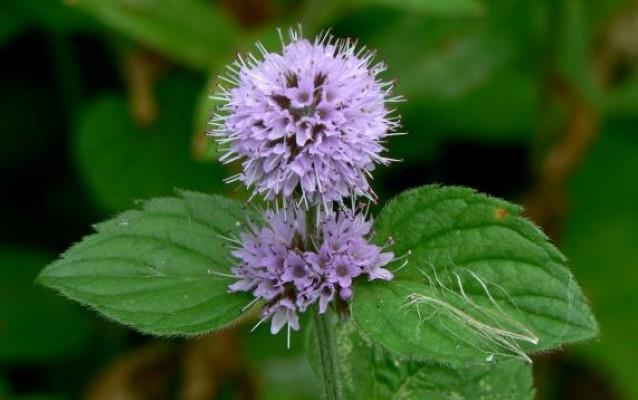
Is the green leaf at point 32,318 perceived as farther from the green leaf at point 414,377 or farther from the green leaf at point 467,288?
the green leaf at point 467,288

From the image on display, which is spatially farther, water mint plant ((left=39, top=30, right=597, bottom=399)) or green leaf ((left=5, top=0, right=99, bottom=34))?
green leaf ((left=5, top=0, right=99, bottom=34))

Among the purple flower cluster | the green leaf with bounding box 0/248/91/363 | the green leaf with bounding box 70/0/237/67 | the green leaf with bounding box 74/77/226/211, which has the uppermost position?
the green leaf with bounding box 70/0/237/67

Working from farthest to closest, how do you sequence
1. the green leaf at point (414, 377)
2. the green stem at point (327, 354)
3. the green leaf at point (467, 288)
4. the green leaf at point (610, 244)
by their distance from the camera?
the green leaf at point (610, 244) < the green leaf at point (414, 377) < the green stem at point (327, 354) < the green leaf at point (467, 288)

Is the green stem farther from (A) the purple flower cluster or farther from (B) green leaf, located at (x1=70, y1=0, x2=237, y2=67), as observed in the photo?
(B) green leaf, located at (x1=70, y1=0, x2=237, y2=67)

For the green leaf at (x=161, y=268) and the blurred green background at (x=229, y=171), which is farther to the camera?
the blurred green background at (x=229, y=171)

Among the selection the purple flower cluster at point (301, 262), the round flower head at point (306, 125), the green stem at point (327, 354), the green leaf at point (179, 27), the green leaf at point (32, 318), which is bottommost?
the green stem at point (327, 354)

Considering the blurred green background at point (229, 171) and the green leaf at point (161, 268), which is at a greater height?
the blurred green background at point (229, 171)

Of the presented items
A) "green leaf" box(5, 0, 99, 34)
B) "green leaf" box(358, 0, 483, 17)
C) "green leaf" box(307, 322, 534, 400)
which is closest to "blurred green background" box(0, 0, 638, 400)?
"green leaf" box(5, 0, 99, 34)

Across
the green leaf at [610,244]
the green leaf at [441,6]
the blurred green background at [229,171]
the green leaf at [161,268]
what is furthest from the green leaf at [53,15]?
the green leaf at [610,244]
